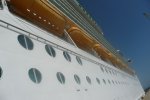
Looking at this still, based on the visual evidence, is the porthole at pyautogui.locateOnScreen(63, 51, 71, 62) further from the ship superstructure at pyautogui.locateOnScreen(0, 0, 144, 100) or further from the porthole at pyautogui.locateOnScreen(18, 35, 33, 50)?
the porthole at pyautogui.locateOnScreen(18, 35, 33, 50)

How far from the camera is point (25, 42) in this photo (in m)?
5.22

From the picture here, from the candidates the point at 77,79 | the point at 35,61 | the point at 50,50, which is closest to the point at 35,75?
the point at 35,61

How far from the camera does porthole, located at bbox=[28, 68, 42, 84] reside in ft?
15.2

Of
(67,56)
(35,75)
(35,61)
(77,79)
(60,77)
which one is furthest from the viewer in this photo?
(67,56)

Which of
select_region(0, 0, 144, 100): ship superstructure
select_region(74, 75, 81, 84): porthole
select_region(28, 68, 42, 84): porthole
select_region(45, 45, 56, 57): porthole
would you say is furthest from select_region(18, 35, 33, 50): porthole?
select_region(74, 75, 81, 84): porthole

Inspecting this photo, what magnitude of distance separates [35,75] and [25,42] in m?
0.99

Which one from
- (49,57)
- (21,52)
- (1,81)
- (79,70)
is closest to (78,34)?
(79,70)

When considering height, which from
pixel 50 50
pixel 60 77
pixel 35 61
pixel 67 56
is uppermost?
pixel 67 56

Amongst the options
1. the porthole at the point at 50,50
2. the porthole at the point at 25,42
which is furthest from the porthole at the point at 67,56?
the porthole at the point at 25,42

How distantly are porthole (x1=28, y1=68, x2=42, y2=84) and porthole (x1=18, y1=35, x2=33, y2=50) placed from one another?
676 millimetres

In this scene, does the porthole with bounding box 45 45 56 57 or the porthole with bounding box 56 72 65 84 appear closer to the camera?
the porthole with bounding box 56 72 65 84

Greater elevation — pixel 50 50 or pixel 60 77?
pixel 50 50

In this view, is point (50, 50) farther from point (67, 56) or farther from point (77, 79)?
point (77, 79)

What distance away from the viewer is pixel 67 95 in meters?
5.82
